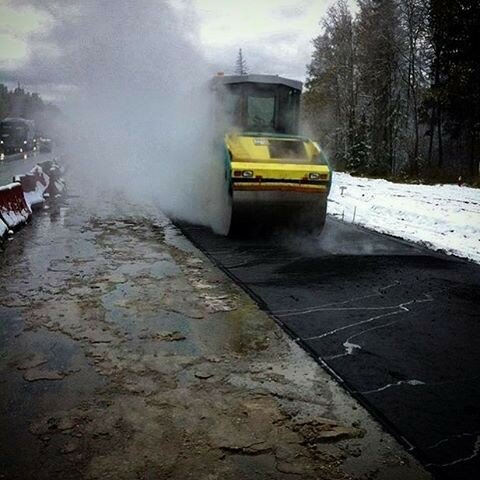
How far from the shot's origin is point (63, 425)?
9.34 ft

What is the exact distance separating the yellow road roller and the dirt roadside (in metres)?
2.55

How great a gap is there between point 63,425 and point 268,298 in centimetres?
294

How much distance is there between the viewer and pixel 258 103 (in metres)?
9.14

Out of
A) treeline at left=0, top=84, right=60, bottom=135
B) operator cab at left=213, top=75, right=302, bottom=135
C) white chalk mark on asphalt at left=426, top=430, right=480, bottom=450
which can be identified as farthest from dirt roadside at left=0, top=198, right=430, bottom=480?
treeline at left=0, top=84, right=60, bottom=135

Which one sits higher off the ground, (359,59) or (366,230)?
(359,59)

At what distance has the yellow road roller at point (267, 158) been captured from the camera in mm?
7730

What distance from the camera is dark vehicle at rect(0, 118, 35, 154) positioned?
39372mm

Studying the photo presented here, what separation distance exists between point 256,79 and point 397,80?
23.8 meters

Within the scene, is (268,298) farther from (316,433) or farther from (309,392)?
(316,433)

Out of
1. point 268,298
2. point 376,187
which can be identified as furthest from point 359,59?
point 268,298

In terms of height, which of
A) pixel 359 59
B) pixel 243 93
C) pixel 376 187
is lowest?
pixel 376 187

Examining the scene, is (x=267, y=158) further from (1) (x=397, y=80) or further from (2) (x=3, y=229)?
(1) (x=397, y=80)

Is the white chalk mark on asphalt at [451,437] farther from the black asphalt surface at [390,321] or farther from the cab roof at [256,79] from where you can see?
the cab roof at [256,79]

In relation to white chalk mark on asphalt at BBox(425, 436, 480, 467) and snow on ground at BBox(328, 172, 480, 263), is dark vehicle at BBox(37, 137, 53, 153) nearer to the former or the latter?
snow on ground at BBox(328, 172, 480, 263)
